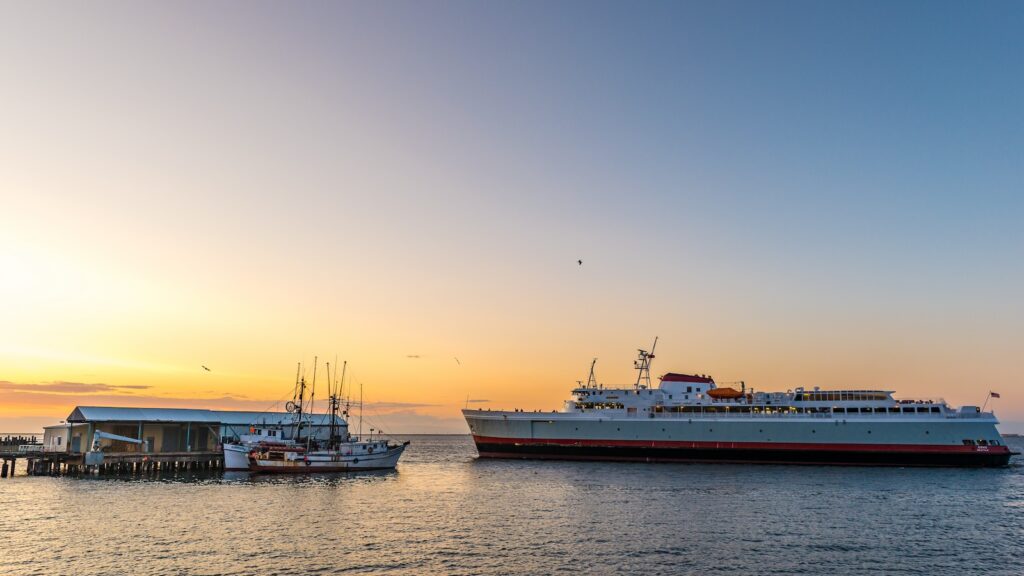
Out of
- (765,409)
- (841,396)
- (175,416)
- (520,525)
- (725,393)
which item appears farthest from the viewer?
(725,393)

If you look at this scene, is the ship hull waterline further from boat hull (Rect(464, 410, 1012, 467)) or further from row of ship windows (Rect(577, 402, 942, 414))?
row of ship windows (Rect(577, 402, 942, 414))

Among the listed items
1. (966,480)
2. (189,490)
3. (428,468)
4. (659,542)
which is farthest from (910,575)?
(428,468)

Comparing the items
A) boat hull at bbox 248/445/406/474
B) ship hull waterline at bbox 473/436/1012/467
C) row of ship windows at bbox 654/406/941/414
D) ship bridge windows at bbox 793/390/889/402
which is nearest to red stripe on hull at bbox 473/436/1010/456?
ship hull waterline at bbox 473/436/1012/467

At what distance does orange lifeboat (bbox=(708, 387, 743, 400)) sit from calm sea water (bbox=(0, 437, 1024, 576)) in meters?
20.7

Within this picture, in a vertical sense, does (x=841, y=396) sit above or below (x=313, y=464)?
above

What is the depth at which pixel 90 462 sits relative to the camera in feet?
232

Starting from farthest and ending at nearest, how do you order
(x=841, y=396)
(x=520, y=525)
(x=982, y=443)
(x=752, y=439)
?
(x=752, y=439) < (x=841, y=396) < (x=982, y=443) < (x=520, y=525)

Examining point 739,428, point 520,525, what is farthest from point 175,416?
point 739,428

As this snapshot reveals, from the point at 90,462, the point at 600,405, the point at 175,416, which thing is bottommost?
the point at 90,462

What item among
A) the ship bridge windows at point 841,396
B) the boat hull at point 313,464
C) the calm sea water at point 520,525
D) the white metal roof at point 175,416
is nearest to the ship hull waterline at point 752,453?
the ship bridge windows at point 841,396

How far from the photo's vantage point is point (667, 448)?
8512cm

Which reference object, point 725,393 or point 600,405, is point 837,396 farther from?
point 600,405

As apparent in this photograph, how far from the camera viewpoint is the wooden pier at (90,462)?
71.4m

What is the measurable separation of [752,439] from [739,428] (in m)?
1.95
